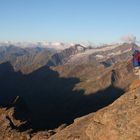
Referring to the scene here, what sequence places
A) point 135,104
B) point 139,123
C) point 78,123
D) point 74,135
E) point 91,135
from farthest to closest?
point 78,123 → point 74,135 → point 91,135 → point 135,104 → point 139,123

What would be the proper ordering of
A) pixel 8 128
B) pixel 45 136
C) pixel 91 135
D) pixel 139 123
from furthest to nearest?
pixel 8 128, pixel 45 136, pixel 91 135, pixel 139 123

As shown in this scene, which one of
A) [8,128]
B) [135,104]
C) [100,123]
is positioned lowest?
[8,128]

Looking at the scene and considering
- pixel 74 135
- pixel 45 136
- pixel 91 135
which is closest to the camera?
pixel 91 135

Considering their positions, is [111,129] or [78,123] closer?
[111,129]

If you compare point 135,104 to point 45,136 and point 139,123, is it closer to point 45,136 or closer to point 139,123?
point 139,123

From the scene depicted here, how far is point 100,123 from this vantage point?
56406 mm

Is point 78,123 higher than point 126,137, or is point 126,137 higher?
point 126,137

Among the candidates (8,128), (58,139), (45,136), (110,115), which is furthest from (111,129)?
(8,128)

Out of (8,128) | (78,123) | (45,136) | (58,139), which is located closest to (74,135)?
(58,139)

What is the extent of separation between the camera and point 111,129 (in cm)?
5181

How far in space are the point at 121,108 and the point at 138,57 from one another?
356 inches

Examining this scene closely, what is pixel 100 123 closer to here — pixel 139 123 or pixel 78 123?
pixel 139 123

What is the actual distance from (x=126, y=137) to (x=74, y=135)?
1416 cm

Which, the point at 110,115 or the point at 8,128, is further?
the point at 8,128
